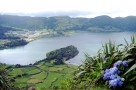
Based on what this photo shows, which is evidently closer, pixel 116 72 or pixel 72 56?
pixel 116 72

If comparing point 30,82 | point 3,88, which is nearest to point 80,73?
point 3,88

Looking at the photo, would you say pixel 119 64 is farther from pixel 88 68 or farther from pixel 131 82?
pixel 88 68

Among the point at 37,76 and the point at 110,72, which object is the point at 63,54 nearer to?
the point at 37,76

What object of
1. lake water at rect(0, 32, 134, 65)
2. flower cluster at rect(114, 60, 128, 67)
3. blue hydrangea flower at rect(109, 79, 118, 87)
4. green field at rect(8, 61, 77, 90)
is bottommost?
lake water at rect(0, 32, 134, 65)

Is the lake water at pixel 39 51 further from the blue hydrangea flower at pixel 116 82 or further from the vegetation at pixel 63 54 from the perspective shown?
the blue hydrangea flower at pixel 116 82

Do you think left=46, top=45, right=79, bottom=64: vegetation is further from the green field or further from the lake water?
the green field

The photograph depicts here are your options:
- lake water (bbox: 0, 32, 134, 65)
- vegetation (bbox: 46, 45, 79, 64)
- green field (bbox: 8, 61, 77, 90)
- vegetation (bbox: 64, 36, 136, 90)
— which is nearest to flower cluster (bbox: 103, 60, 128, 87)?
vegetation (bbox: 64, 36, 136, 90)

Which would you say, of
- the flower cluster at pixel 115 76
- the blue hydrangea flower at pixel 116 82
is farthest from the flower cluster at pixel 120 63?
the blue hydrangea flower at pixel 116 82
